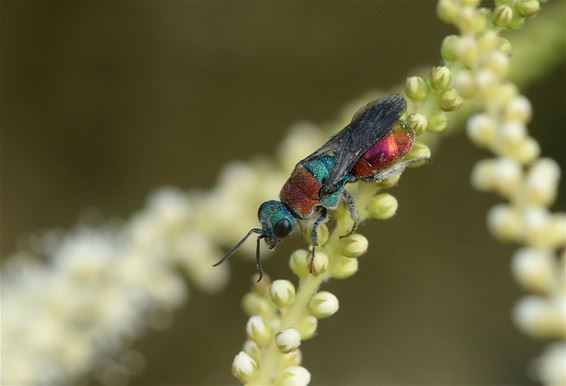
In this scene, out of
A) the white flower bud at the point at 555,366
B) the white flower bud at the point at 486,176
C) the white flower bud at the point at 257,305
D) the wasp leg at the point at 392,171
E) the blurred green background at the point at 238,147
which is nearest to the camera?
the white flower bud at the point at 555,366

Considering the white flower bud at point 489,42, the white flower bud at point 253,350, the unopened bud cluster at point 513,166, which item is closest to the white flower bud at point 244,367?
the white flower bud at point 253,350

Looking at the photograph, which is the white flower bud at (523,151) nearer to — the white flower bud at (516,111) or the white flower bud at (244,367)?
the white flower bud at (516,111)

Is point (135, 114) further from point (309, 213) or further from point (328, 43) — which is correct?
point (309, 213)

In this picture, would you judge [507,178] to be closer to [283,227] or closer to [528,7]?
[528,7]

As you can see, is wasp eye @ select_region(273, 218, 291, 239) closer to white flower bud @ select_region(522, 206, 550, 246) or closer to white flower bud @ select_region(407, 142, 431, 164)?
white flower bud @ select_region(407, 142, 431, 164)

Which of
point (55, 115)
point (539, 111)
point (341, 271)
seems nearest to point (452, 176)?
Answer: point (539, 111)

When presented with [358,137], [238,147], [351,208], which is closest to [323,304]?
[351,208]
